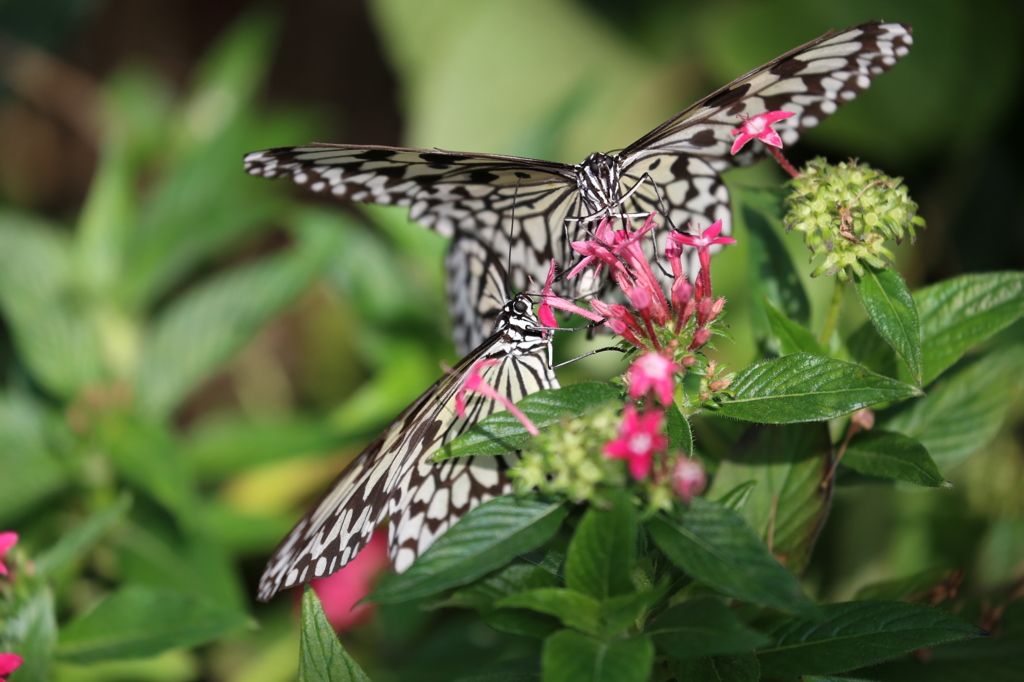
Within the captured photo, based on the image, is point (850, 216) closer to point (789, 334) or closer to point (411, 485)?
point (789, 334)

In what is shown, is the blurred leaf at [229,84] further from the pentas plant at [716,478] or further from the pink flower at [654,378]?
the pink flower at [654,378]

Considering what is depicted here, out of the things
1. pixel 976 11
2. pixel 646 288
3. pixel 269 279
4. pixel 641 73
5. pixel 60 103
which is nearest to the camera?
pixel 646 288

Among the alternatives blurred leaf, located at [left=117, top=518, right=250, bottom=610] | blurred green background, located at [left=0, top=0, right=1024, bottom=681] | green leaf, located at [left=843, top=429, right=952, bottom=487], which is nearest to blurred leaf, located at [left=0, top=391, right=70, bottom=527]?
blurred green background, located at [left=0, top=0, right=1024, bottom=681]

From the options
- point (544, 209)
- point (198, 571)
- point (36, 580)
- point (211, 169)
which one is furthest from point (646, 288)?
point (211, 169)

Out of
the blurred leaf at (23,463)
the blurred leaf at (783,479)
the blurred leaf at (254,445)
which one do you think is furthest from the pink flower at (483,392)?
the blurred leaf at (23,463)

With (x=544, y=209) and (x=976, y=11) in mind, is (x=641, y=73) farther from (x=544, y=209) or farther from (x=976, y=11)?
(x=544, y=209)

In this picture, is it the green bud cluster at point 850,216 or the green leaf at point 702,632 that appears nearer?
the green leaf at point 702,632

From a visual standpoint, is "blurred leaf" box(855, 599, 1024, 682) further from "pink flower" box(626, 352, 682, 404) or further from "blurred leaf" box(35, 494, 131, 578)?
"blurred leaf" box(35, 494, 131, 578)

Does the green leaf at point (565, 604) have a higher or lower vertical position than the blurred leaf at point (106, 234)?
lower
